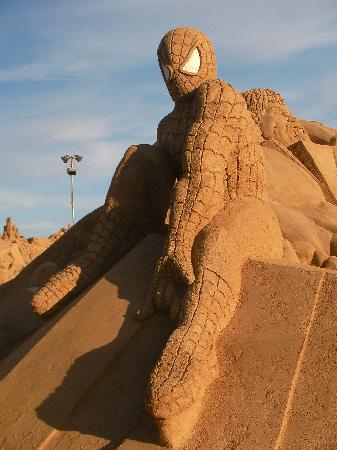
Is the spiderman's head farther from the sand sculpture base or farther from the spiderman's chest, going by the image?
the sand sculpture base

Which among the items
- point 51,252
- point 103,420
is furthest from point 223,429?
point 51,252

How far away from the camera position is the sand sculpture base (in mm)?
2723

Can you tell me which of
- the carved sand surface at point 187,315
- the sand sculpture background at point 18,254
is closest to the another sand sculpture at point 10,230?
the sand sculpture background at point 18,254

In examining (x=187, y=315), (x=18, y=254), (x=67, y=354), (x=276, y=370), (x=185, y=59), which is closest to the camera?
(x=276, y=370)

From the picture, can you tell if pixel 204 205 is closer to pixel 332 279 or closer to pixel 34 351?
pixel 332 279

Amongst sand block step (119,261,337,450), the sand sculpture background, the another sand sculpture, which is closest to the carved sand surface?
sand block step (119,261,337,450)

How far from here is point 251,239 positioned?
11.7 ft

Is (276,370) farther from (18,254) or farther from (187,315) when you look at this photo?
(18,254)

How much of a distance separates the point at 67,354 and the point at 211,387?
0.81 metres

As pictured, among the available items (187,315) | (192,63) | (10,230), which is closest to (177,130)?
(192,63)

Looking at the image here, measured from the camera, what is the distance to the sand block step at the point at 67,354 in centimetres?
308

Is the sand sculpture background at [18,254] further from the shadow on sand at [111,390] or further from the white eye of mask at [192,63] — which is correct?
the shadow on sand at [111,390]

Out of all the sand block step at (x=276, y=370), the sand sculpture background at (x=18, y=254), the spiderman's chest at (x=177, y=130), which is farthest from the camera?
the sand sculpture background at (x=18, y=254)

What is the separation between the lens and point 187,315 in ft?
9.96
